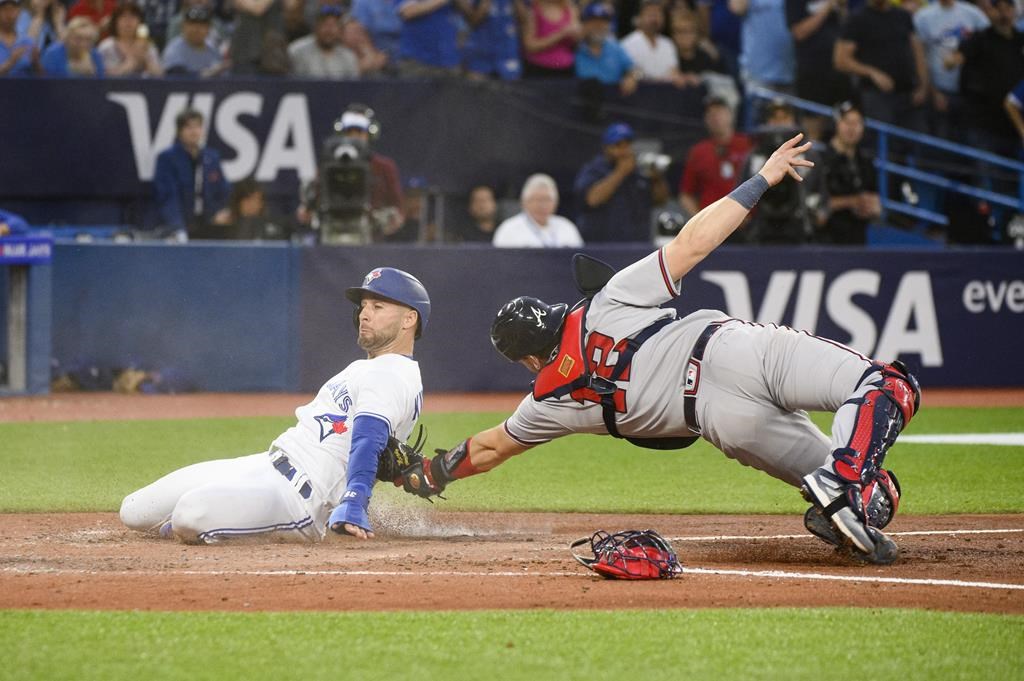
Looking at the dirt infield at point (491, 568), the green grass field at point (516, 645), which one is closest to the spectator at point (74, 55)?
the dirt infield at point (491, 568)

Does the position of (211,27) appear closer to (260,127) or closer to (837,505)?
(260,127)

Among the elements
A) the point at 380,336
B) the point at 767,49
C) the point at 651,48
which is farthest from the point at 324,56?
the point at 380,336

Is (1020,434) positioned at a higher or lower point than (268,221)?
lower

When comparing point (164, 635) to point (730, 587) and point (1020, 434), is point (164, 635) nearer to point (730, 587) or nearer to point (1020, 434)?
point (730, 587)

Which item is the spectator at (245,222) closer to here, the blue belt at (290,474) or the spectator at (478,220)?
the spectator at (478,220)

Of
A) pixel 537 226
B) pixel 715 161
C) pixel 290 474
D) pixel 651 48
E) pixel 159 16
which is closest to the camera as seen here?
pixel 290 474

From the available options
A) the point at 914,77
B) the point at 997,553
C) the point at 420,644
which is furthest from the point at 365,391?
the point at 914,77
